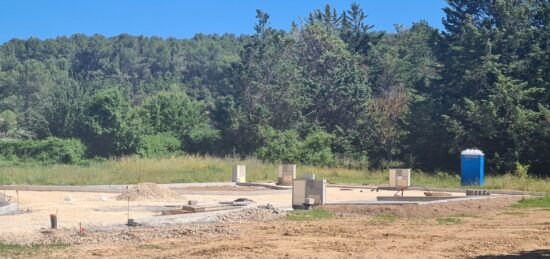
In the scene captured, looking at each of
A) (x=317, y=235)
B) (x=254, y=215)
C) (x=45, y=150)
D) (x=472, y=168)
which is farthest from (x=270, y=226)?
(x=45, y=150)

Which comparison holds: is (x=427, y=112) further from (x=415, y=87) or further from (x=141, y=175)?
(x=141, y=175)


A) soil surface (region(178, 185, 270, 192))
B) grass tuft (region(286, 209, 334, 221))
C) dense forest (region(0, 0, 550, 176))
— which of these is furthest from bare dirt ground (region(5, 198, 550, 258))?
dense forest (region(0, 0, 550, 176))

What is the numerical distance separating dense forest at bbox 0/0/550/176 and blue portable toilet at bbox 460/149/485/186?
32.5 feet

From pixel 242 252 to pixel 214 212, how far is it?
561 cm

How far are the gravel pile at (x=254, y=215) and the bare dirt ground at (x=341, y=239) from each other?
49 centimetres

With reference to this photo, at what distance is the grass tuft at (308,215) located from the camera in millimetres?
18530

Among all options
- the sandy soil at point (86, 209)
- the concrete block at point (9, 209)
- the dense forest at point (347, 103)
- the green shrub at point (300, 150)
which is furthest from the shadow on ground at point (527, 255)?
the green shrub at point (300, 150)

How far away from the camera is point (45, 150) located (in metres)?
56.2

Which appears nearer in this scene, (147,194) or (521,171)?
(147,194)

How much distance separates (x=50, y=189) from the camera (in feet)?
96.1

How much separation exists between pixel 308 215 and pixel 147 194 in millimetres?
7472

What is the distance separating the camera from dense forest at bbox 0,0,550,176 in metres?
45.1

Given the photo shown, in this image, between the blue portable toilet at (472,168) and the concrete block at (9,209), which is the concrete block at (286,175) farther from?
the concrete block at (9,209)

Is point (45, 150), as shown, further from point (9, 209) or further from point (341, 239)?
point (341, 239)
